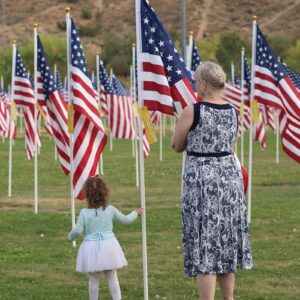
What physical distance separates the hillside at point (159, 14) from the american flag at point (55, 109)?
98116 millimetres

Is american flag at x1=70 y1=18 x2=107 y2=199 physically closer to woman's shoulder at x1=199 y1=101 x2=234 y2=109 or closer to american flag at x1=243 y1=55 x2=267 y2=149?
woman's shoulder at x1=199 y1=101 x2=234 y2=109

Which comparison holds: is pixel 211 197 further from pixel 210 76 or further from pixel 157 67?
pixel 157 67

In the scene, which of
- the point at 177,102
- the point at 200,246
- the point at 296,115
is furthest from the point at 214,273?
the point at 296,115

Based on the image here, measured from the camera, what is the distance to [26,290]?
41.6 ft

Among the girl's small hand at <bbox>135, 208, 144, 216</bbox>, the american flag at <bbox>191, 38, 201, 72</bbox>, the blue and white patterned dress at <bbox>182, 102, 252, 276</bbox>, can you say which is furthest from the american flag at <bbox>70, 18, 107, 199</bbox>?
the american flag at <bbox>191, 38, 201, 72</bbox>

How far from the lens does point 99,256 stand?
421 inches

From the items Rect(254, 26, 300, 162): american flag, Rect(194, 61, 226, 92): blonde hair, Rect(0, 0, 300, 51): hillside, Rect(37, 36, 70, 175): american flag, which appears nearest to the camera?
Rect(194, 61, 226, 92): blonde hair

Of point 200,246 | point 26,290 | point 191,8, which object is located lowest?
point 26,290

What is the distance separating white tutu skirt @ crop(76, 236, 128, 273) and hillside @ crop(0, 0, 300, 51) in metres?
107

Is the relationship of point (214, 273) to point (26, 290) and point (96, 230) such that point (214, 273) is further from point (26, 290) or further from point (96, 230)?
point (26, 290)

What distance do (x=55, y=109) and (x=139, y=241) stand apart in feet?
10.0

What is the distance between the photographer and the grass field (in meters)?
12.7

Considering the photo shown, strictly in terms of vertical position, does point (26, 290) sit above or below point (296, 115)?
below

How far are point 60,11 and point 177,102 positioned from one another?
129 m
